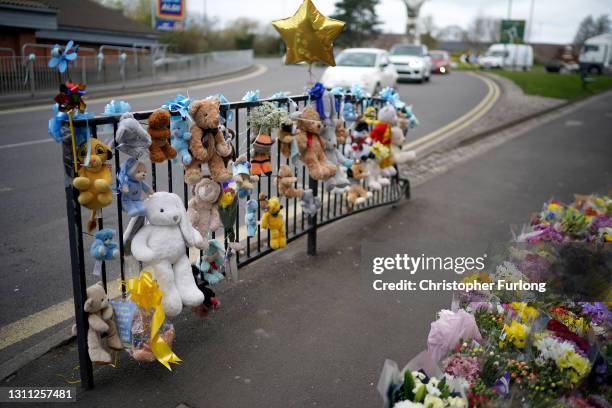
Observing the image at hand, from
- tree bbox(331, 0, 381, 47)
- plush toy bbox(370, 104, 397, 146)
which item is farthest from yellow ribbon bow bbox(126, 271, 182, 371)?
tree bbox(331, 0, 381, 47)

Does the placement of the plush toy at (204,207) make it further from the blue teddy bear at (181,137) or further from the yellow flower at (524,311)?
the yellow flower at (524,311)

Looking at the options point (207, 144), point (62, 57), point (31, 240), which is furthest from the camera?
point (31, 240)

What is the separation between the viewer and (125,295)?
11.3ft

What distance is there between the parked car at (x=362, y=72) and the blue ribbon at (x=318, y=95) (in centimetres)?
1221

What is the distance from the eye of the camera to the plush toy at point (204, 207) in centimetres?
362

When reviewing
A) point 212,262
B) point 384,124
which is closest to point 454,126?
point 384,124

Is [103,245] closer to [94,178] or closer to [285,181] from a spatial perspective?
[94,178]

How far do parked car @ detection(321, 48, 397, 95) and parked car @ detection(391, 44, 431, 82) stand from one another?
4.74m

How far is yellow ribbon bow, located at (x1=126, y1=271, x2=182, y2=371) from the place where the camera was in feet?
10.0

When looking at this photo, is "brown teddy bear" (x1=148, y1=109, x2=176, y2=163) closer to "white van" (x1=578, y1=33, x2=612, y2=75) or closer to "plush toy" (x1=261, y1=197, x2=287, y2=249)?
"plush toy" (x1=261, y1=197, x2=287, y2=249)

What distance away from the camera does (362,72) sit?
59.7ft

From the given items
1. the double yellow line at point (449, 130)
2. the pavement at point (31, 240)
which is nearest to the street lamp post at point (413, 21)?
the double yellow line at point (449, 130)

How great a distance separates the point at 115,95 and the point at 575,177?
1311 cm

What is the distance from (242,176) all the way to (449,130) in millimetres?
10535
